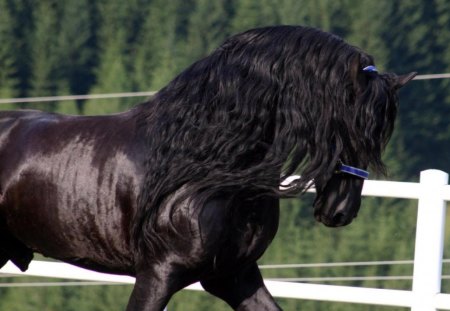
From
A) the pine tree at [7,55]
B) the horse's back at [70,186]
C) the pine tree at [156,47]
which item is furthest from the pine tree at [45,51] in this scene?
the horse's back at [70,186]

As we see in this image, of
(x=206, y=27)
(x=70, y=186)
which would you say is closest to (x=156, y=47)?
(x=206, y=27)

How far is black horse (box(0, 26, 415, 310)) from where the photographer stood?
325 cm

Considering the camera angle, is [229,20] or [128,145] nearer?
[128,145]

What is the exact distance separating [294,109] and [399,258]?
28913mm

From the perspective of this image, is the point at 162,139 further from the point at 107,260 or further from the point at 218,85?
the point at 107,260

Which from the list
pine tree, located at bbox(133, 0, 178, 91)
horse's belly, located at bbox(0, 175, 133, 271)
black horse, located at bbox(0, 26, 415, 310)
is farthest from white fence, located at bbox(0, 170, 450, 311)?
pine tree, located at bbox(133, 0, 178, 91)

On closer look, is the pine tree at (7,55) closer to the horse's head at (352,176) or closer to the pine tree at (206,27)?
the pine tree at (206,27)

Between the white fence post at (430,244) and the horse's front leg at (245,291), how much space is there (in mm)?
1221

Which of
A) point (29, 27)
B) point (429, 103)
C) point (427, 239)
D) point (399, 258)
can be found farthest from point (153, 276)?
point (29, 27)

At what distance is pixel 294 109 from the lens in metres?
3.25

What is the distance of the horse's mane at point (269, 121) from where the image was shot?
325cm

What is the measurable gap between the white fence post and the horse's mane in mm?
1340

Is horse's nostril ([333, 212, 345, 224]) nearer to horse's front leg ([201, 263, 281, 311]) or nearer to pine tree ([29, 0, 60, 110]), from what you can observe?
horse's front leg ([201, 263, 281, 311])

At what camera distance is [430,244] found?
181 inches
